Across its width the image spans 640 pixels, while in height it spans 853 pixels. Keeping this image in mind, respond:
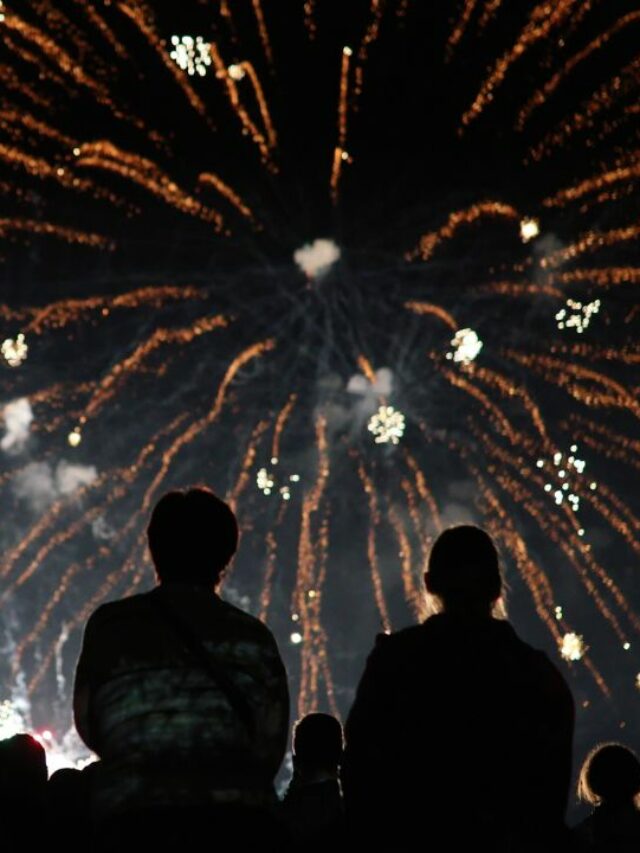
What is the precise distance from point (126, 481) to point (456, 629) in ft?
189

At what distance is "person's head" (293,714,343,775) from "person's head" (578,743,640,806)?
1.27m

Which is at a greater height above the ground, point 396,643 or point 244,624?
point 244,624

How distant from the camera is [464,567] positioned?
3748 mm

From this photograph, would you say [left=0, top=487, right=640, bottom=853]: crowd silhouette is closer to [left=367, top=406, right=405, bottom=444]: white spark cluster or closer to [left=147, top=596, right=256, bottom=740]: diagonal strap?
[left=147, top=596, right=256, bottom=740]: diagonal strap

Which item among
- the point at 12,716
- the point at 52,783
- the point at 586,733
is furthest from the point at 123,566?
the point at 52,783

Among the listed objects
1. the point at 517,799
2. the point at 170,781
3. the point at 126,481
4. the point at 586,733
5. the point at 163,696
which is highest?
the point at 126,481

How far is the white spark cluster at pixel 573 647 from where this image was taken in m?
63.0

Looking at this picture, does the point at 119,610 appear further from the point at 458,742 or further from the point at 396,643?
the point at 458,742

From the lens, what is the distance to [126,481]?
197 feet

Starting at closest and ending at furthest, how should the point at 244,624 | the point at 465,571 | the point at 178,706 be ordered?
the point at 178,706 → the point at 244,624 → the point at 465,571

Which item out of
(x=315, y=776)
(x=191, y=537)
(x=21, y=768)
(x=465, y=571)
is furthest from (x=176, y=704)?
(x=315, y=776)

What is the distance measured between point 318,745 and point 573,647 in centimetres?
6071

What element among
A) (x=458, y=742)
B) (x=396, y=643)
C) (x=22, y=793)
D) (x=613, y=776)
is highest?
(x=22, y=793)

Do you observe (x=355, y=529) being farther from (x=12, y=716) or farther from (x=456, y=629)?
(x=456, y=629)
